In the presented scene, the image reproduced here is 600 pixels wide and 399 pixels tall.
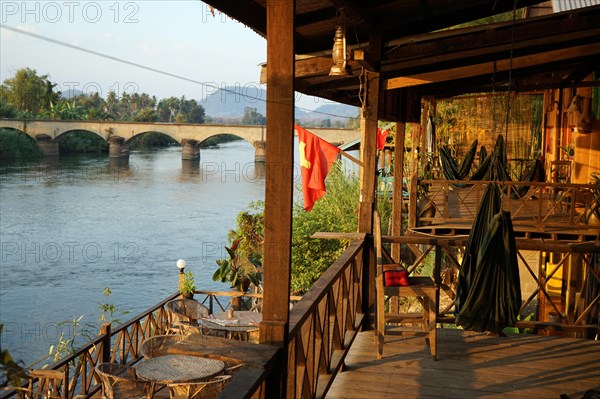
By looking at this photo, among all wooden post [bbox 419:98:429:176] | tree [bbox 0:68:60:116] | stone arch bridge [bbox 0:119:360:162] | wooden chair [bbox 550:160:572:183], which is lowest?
wooden chair [bbox 550:160:572:183]

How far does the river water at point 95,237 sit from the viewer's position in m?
21.2

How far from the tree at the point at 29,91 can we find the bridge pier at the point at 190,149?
1349cm

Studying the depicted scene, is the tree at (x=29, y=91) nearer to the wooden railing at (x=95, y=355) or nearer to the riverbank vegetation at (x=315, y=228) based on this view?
the riverbank vegetation at (x=315, y=228)

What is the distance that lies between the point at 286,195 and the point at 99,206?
32.4m

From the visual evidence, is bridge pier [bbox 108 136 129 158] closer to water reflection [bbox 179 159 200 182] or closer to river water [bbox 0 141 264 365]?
river water [bbox 0 141 264 365]

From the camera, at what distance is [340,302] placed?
4.24 meters

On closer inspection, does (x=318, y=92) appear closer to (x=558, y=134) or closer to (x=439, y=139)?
(x=558, y=134)

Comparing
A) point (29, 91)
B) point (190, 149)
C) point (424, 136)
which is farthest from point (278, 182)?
point (29, 91)

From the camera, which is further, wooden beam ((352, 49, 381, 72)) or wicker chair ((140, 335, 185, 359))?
wicker chair ((140, 335, 185, 359))

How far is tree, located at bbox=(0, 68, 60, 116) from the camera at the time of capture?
50625mm

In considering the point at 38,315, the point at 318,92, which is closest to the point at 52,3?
the point at 318,92

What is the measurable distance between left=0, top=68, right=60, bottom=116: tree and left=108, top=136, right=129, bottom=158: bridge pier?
10095 mm

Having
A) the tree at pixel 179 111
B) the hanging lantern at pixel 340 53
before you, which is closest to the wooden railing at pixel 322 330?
the hanging lantern at pixel 340 53

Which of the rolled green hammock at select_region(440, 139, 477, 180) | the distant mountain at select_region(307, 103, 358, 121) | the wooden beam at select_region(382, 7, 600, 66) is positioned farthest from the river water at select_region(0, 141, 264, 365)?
the wooden beam at select_region(382, 7, 600, 66)
